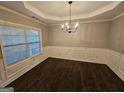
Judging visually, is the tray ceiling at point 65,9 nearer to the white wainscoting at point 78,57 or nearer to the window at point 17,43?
the window at point 17,43

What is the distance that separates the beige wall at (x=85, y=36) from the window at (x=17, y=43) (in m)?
1.69

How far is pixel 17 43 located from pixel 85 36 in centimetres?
368

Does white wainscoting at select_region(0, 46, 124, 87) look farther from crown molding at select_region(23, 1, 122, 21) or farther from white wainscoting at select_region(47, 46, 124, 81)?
crown molding at select_region(23, 1, 122, 21)

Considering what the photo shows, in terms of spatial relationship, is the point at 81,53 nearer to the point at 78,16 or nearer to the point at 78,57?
the point at 78,57

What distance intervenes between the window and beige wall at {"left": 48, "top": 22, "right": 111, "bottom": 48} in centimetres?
169

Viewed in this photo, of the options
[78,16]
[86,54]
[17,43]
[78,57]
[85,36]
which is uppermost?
[78,16]

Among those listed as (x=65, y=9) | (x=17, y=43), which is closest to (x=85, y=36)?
(x=65, y=9)

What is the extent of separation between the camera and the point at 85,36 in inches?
179

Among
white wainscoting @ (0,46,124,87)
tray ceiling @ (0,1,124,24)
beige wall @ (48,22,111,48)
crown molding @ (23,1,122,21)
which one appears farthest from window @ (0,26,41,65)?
beige wall @ (48,22,111,48)

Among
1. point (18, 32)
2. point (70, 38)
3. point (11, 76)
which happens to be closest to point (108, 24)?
point (70, 38)

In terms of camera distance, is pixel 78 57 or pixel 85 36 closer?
pixel 85 36

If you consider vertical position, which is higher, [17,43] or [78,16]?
[78,16]

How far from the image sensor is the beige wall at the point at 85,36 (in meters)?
4.14

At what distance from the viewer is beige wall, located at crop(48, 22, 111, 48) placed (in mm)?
4145
